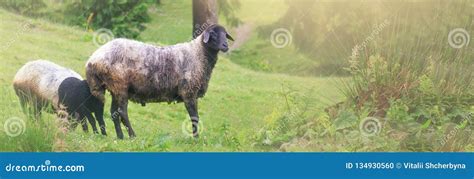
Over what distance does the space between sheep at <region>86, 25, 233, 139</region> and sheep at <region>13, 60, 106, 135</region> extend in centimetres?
37

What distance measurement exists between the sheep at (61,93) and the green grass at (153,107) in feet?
1.10

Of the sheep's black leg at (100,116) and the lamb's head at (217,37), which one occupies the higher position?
the lamb's head at (217,37)

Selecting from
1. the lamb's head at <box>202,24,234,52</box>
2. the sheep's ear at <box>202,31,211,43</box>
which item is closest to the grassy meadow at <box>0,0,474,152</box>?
the lamb's head at <box>202,24,234,52</box>

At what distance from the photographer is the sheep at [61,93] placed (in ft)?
43.1

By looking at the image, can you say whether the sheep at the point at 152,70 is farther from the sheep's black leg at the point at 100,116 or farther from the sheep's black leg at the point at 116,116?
the sheep's black leg at the point at 100,116

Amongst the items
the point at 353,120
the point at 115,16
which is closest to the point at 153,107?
the point at 353,120

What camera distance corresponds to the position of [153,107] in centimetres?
1809

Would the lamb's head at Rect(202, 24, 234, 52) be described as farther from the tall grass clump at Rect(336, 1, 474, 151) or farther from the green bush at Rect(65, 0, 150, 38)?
the green bush at Rect(65, 0, 150, 38)

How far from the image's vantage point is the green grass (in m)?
11.4

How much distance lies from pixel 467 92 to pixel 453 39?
3.50 feet

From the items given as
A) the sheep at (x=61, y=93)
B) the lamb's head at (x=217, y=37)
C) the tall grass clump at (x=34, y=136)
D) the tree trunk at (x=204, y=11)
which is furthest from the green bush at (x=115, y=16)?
the tall grass clump at (x=34, y=136)

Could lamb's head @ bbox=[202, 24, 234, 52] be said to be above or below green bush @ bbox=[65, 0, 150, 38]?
below

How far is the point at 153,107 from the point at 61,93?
4992 millimetres
